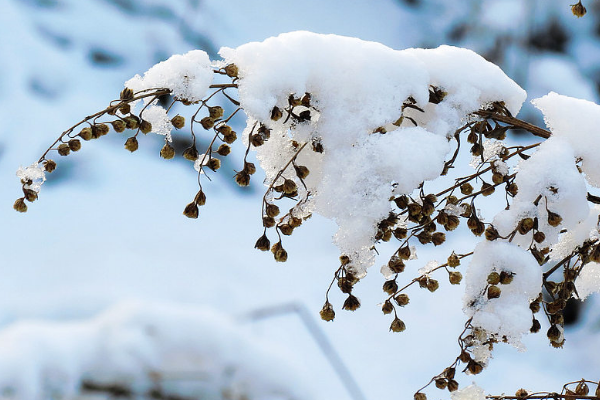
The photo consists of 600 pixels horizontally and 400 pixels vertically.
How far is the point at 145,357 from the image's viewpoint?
71.2 inches

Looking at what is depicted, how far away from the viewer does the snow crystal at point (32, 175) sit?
740mm

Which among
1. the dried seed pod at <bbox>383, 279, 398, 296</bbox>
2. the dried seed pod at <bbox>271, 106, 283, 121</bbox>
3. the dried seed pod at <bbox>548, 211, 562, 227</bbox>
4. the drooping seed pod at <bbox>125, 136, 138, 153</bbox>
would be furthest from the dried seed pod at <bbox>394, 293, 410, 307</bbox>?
the drooping seed pod at <bbox>125, 136, 138, 153</bbox>

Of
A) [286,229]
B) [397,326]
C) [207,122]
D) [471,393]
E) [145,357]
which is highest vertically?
[145,357]

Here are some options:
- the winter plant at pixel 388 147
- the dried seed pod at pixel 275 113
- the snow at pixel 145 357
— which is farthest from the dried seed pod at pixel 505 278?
the snow at pixel 145 357

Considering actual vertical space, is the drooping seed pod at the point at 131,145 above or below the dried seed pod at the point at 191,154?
above

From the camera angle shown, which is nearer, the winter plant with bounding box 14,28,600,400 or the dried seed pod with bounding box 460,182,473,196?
A: the winter plant with bounding box 14,28,600,400

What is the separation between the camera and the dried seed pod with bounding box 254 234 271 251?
29.0 inches

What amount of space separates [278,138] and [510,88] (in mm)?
343

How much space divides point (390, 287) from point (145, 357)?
1.28m

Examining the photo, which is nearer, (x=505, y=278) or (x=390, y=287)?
(x=505, y=278)

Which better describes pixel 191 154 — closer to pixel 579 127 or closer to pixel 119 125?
pixel 119 125

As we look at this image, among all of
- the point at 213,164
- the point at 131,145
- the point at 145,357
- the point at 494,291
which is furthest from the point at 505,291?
the point at 145,357

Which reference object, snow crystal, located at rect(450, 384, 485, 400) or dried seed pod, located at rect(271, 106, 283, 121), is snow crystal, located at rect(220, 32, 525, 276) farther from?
snow crystal, located at rect(450, 384, 485, 400)

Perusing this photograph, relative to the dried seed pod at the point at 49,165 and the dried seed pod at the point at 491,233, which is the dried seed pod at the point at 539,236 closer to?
the dried seed pod at the point at 491,233
